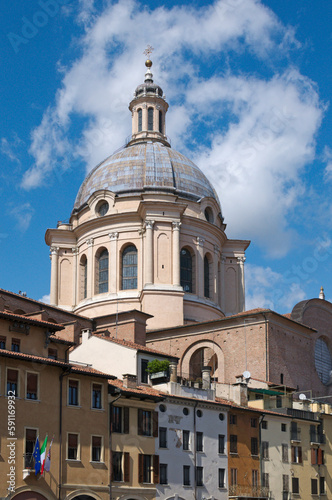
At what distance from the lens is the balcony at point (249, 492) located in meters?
44.8

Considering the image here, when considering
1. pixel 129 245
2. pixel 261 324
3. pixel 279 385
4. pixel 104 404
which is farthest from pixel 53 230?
pixel 104 404

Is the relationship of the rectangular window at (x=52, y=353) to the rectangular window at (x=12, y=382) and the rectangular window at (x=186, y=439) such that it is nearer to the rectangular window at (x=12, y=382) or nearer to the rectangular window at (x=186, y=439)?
the rectangular window at (x=12, y=382)

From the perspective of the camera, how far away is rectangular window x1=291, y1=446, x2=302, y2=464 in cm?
4978

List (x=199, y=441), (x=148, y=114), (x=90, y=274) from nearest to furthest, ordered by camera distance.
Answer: (x=199, y=441) < (x=90, y=274) < (x=148, y=114)

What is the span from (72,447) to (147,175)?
41.3 m

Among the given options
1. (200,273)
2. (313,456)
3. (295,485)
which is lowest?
(295,485)

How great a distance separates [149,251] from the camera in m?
70.9

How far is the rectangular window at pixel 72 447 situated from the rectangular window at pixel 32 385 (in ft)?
8.60

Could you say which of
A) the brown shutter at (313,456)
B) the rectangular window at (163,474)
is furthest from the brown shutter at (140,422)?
the brown shutter at (313,456)

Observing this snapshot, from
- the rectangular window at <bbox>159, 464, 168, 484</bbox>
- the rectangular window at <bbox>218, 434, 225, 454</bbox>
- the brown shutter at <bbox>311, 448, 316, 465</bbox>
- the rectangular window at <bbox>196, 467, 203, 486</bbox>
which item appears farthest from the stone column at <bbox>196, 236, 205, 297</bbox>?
the rectangular window at <bbox>159, 464, 168, 484</bbox>

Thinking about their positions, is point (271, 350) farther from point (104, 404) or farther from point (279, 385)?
point (104, 404)

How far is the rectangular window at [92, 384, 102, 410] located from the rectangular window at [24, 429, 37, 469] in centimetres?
411

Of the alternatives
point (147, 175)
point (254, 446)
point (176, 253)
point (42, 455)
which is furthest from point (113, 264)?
point (42, 455)

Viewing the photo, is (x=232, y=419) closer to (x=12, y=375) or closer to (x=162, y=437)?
(x=162, y=437)
